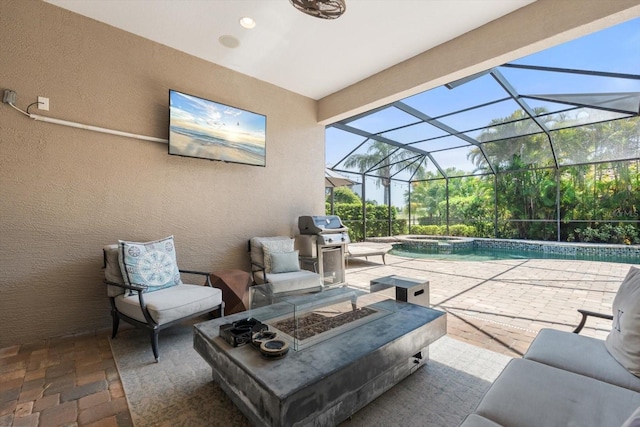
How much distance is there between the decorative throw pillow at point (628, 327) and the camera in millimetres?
1410

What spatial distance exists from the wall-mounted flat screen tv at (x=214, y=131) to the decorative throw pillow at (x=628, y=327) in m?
3.83

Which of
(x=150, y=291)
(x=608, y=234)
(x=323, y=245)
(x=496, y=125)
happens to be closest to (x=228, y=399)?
(x=150, y=291)

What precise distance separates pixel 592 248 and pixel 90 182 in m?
11.7

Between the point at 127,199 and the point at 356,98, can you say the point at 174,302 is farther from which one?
the point at 356,98

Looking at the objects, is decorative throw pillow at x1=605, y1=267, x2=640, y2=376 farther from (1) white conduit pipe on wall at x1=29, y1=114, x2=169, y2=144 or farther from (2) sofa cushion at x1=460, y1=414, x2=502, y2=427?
(1) white conduit pipe on wall at x1=29, y1=114, x2=169, y2=144

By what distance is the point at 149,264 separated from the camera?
9.26ft

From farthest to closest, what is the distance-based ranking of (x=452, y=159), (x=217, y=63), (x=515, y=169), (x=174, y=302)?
(x=452, y=159), (x=515, y=169), (x=217, y=63), (x=174, y=302)

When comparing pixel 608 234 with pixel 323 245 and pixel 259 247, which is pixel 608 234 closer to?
pixel 323 245

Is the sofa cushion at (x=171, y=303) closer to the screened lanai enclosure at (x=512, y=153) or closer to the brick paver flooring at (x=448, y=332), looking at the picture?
the brick paver flooring at (x=448, y=332)

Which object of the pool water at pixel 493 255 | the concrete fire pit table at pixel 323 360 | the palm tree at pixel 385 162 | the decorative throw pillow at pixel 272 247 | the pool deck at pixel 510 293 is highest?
the palm tree at pixel 385 162

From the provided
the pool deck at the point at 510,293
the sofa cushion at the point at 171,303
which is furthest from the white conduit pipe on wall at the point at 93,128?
the pool deck at the point at 510,293

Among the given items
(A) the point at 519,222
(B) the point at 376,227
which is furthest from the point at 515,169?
(B) the point at 376,227

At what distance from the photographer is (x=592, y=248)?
8.35 m

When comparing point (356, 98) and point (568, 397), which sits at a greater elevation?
point (356, 98)
